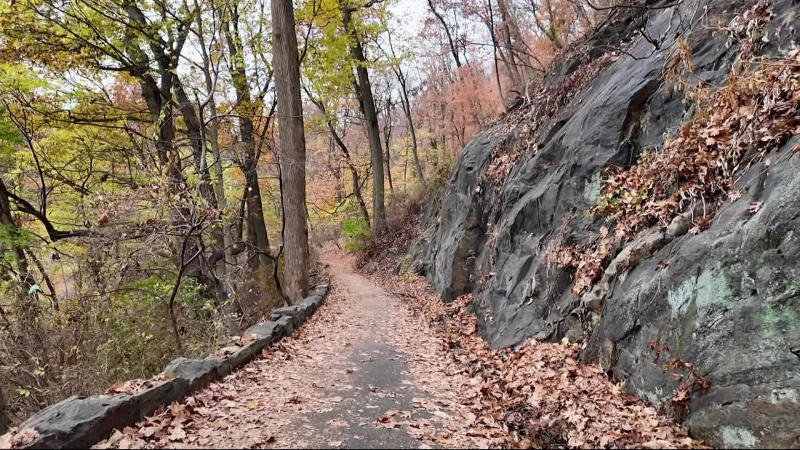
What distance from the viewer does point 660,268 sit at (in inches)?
172

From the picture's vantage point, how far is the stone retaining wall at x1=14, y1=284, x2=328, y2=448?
315 centimetres

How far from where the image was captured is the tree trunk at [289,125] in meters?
9.73

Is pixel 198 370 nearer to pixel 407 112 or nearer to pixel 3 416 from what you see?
pixel 3 416

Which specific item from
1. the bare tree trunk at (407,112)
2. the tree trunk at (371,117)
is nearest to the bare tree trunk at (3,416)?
the tree trunk at (371,117)

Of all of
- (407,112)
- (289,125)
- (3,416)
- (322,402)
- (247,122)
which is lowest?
(3,416)

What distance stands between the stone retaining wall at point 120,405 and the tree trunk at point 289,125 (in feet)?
14.2

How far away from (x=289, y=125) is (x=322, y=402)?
6.94 m

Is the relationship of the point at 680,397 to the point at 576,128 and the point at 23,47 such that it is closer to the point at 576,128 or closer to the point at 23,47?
the point at 576,128

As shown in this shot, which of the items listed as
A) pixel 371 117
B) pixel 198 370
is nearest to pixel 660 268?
pixel 198 370

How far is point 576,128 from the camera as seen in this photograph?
764 cm

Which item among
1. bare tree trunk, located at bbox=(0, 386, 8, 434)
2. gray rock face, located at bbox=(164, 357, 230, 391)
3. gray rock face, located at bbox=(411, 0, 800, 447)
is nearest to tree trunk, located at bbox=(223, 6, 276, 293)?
bare tree trunk, located at bbox=(0, 386, 8, 434)

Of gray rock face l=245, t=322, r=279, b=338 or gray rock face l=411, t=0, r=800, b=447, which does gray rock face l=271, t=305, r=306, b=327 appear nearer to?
gray rock face l=245, t=322, r=279, b=338

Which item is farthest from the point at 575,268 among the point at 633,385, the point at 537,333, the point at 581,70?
the point at 581,70

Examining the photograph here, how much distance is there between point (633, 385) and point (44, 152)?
1314 cm
